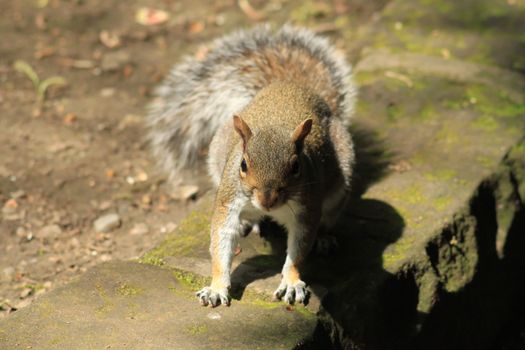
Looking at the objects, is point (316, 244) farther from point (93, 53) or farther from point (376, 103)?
point (93, 53)

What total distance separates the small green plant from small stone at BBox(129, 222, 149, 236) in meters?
1.31

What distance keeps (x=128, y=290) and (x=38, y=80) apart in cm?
256

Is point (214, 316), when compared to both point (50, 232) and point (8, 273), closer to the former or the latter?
point (8, 273)

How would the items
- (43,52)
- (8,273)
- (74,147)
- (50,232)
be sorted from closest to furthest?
(8,273)
(50,232)
(74,147)
(43,52)

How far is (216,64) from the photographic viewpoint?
3752 mm

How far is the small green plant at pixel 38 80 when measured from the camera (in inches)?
179

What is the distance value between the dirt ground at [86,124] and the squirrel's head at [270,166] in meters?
1.08

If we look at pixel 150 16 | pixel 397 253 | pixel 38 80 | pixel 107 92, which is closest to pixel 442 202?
pixel 397 253

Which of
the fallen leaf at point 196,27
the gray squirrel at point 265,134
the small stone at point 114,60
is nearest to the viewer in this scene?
the gray squirrel at point 265,134

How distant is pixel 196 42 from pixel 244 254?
2768 millimetres

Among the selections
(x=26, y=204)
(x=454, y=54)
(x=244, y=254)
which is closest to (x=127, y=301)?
(x=244, y=254)

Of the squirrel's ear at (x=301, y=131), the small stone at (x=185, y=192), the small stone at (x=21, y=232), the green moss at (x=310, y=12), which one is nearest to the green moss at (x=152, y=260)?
the squirrel's ear at (x=301, y=131)

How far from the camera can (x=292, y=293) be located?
2535 millimetres

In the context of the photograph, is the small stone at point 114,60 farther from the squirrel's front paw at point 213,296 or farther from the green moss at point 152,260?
the squirrel's front paw at point 213,296
